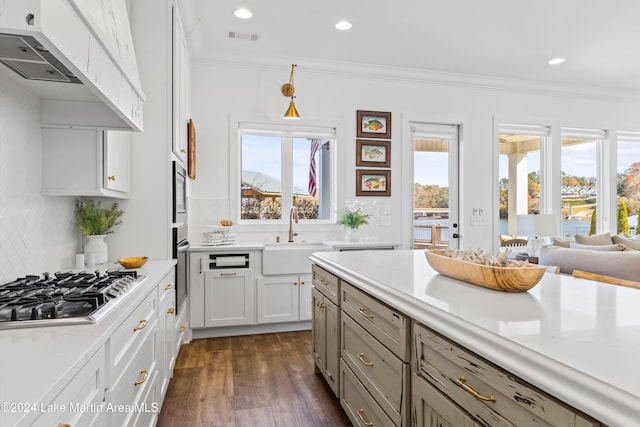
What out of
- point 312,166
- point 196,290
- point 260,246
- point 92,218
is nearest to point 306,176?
point 312,166

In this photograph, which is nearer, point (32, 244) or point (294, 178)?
point (32, 244)

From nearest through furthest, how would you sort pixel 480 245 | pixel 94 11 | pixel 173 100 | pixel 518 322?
pixel 518 322 → pixel 94 11 → pixel 173 100 → pixel 480 245

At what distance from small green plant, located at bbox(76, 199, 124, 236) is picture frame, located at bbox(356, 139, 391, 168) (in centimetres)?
285

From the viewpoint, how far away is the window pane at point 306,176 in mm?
4539

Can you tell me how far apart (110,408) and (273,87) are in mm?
3741

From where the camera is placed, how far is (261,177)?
174 inches

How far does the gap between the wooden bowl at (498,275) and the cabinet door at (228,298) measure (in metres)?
2.49

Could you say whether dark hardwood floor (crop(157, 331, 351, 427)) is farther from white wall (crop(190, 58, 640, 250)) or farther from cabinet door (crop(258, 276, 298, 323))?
white wall (crop(190, 58, 640, 250))

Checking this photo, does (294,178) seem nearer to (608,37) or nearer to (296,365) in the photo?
(296,365)

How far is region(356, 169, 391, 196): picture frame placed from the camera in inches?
181

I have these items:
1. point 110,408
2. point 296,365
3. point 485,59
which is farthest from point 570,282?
point 485,59

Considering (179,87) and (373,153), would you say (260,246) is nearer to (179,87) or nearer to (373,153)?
(179,87)

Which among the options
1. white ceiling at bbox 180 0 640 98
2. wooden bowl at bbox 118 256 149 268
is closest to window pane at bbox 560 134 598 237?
white ceiling at bbox 180 0 640 98

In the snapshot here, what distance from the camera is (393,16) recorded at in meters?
3.39
